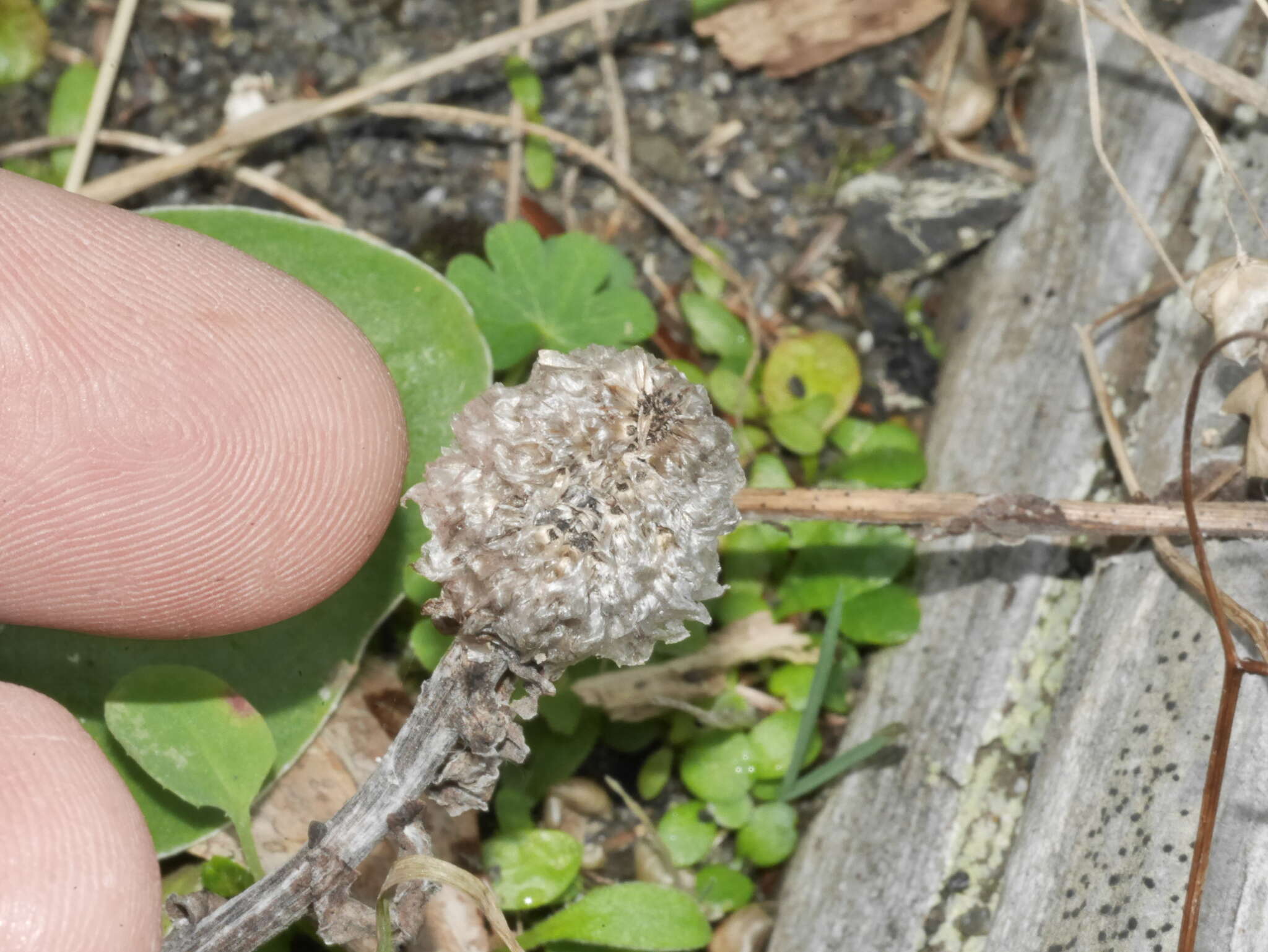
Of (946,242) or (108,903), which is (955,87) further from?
(108,903)

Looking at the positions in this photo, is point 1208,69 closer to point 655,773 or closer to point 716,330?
Answer: point 716,330

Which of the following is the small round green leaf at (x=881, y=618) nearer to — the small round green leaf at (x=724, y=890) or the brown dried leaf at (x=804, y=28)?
the small round green leaf at (x=724, y=890)

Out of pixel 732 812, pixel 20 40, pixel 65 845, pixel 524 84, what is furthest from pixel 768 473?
pixel 20 40

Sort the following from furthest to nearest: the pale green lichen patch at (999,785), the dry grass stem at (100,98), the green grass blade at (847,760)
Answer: the dry grass stem at (100,98) → the green grass blade at (847,760) → the pale green lichen patch at (999,785)

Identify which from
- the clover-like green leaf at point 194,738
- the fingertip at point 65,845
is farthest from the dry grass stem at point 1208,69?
the fingertip at point 65,845

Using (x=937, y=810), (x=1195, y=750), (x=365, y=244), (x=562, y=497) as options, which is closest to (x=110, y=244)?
(x=365, y=244)

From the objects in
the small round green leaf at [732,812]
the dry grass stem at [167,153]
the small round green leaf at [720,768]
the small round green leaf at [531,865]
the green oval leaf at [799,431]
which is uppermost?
the dry grass stem at [167,153]

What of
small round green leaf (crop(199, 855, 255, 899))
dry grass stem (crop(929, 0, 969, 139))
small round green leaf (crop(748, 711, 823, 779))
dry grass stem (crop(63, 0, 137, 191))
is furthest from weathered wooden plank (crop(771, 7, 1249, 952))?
dry grass stem (crop(63, 0, 137, 191))

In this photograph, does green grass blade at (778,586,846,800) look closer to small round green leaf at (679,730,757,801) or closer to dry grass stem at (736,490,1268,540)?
small round green leaf at (679,730,757,801)
